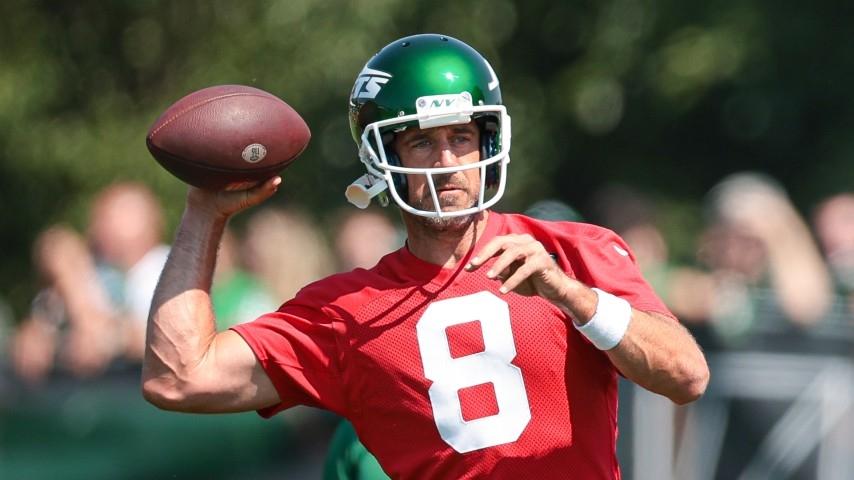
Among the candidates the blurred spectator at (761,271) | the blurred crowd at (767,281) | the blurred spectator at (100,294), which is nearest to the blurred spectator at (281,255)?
the blurred spectator at (100,294)

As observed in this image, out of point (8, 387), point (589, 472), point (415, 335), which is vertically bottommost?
point (8, 387)

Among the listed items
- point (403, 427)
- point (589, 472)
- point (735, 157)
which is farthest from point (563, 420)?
point (735, 157)

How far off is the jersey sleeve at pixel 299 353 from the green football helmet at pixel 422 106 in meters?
0.39

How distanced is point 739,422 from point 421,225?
11.4ft

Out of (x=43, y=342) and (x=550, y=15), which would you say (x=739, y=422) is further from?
(x=550, y=15)

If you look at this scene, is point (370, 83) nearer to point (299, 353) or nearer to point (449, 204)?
point (449, 204)

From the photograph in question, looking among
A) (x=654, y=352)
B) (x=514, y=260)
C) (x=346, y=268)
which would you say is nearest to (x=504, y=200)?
(x=346, y=268)

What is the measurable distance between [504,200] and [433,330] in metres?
10.5

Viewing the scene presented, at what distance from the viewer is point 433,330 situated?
14.3ft

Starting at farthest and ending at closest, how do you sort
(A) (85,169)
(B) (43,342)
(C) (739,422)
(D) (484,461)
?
1. (A) (85,169)
2. (B) (43,342)
3. (C) (739,422)
4. (D) (484,461)

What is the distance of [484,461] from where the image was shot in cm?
427

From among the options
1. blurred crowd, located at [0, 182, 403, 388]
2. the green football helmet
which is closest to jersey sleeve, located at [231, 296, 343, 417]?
the green football helmet

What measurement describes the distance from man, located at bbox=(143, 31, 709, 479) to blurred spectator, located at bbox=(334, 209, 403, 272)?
151 inches

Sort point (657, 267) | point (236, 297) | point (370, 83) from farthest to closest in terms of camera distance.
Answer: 1. point (657, 267)
2. point (236, 297)
3. point (370, 83)
